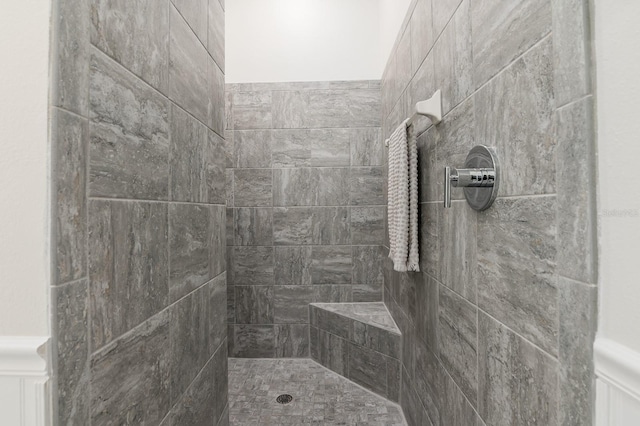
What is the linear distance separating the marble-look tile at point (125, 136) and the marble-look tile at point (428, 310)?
1077 millimetres

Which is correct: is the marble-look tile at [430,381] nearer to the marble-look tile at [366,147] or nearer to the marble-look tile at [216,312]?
the marble-look tile at [216,312]

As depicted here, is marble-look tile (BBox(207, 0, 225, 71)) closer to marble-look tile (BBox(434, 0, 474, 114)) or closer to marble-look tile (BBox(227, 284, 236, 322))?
marble-look tile (BBox(434, 0, 474, 114))

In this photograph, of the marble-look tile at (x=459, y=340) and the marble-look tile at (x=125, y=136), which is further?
the marble-look tile at (x=459, y=340)

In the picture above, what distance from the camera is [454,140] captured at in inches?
43.0

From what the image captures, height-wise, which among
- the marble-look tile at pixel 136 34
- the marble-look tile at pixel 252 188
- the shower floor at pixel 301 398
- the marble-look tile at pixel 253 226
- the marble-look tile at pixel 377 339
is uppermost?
the marble-look tile at pixel 136 34

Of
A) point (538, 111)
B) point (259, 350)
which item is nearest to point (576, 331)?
Result: point (538, 111)

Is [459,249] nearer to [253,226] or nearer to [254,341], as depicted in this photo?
[253,226]

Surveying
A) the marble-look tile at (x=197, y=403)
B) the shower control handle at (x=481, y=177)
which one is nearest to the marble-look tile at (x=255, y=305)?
the marble-look tile at (x=197, y=403)

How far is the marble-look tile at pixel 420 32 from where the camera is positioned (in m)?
1.29

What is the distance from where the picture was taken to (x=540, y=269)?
2.15 feet

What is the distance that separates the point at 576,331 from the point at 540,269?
0.16 metres

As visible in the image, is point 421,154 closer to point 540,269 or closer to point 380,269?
point 540,269

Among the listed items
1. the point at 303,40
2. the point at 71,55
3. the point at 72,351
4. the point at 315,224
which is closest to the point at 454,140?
the point at 71,55

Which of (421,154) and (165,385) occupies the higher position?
(421,154)
